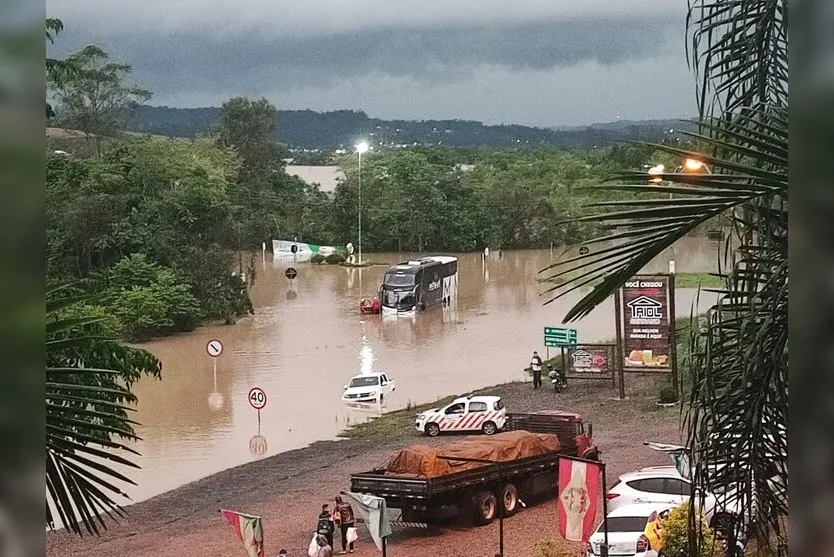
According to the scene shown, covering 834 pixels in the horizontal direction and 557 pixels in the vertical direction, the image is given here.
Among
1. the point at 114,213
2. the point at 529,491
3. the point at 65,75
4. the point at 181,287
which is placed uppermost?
the point at 65,75

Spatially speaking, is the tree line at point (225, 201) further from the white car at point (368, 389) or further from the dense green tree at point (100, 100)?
the white car at point (368, 389)

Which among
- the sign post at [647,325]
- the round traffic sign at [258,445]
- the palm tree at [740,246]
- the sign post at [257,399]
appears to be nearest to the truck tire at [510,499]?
the sign post at [647,325]

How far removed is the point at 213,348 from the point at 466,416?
1725 millimetres

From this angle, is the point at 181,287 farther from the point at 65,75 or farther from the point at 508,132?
the point at 65,75

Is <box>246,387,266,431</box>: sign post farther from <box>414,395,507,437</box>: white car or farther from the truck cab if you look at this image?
the truck cab

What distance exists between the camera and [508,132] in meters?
6.20

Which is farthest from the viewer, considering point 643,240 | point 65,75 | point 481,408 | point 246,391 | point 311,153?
point 311,153

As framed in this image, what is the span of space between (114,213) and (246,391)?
1343mm

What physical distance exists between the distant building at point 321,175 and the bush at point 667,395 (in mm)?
2649

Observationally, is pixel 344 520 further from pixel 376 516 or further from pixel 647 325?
pixel 647 325

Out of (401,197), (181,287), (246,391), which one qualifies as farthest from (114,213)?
(401,197)

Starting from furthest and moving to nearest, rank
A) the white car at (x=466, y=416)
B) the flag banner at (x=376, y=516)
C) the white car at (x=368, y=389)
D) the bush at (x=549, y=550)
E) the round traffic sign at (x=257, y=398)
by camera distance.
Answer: the white car at (x=368, y=389), the round traffic sign at (x=257, y=398), the white car at (x=466, y=416), the flag banner at (x=376, y=516), the bush at (x=549, y=550)

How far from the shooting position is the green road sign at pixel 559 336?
5.69 metres

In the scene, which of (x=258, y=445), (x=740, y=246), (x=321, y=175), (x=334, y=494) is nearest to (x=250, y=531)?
(x=334, y=494)
